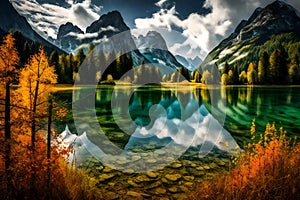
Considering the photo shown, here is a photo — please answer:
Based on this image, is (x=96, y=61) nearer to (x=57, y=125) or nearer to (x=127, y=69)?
(x=127, y=69)

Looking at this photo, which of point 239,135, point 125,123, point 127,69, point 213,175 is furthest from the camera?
point 127,69

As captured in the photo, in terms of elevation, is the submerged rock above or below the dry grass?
below

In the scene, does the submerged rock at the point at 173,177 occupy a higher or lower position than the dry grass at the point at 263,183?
lower

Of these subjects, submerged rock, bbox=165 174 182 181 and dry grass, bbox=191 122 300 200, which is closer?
dry grass, bbox=191 122 300 200

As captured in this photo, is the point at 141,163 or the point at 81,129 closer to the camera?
the point at 141,163

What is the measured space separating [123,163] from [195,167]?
3941 mm

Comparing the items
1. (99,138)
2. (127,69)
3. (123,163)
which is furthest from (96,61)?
(123,163)

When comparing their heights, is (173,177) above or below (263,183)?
below

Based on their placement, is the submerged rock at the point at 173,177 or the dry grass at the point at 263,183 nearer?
the dry grass at the point at 263,183

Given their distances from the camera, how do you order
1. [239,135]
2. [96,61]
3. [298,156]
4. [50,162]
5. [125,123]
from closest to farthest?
[50,162] → [298,156] → [239,135] → [125,123] → [96,61]

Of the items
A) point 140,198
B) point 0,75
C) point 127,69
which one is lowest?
point 140,198

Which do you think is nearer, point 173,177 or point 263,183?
point 263,183

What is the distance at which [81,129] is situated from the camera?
20.2 meters

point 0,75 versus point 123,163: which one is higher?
point 0,75
